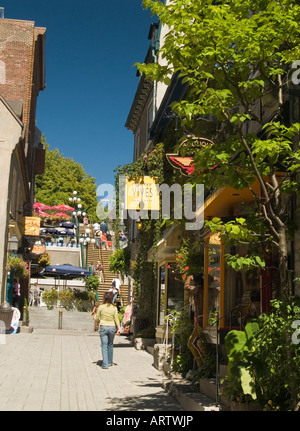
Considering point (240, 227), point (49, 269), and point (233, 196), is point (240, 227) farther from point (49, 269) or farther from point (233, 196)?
point (49, 269)

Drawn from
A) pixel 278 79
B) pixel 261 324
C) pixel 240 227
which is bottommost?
pixel 261 324

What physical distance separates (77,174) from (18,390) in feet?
195

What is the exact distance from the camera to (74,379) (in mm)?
10805

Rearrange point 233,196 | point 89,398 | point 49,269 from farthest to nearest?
point 49,269
point 233,196
point 89,398

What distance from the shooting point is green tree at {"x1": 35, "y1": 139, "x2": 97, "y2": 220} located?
211 feet

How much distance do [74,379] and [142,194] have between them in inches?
336

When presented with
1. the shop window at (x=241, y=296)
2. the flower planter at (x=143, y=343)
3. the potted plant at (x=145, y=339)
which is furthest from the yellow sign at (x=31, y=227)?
the shop window at (x=241, y=296)

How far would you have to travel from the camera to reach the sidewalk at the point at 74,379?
8320 mm

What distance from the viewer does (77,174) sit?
223 feet

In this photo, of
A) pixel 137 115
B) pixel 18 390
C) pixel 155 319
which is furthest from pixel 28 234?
pixel 18 390

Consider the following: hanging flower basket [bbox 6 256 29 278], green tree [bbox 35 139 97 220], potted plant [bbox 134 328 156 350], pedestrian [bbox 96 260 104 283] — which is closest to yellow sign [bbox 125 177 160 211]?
potted plant [bbox 134 328 156 350]

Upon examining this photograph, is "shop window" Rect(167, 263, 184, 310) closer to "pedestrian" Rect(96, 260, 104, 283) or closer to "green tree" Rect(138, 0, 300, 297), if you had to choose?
"green tree" Rect(138, 0, 300, 297)

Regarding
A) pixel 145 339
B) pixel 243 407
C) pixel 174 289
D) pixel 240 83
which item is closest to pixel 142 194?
pixel 174 289

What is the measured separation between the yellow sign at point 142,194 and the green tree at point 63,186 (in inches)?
1764
